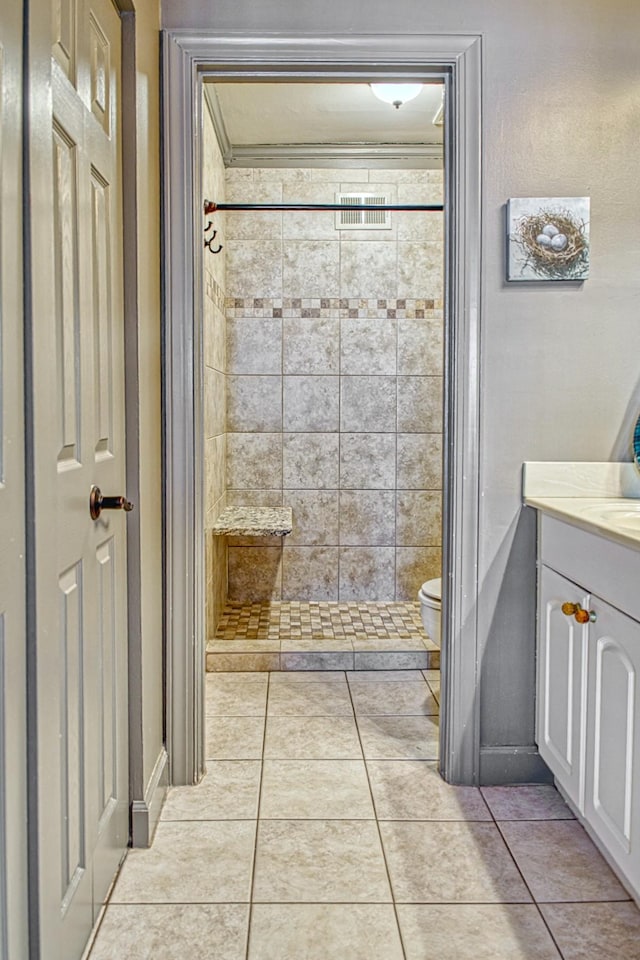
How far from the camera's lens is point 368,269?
14.3ft

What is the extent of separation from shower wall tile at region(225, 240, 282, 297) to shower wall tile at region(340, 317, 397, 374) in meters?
0.44

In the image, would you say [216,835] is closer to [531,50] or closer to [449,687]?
[449,687]

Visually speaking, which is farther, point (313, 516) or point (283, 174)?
point (313, 516)

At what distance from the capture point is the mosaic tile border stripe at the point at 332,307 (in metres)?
4.34

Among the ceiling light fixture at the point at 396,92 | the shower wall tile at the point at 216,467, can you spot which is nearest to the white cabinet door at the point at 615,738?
the shower wall tile at the point at 216,467

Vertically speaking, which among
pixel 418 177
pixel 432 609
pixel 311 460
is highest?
pixel 418 177

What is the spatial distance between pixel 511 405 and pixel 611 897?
1.30m

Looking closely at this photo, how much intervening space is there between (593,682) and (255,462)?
9.27 ft

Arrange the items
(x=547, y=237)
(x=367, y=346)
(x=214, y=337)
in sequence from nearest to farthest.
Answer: (x=547, y=237), (x=214, y=337), (x=367, y=346)

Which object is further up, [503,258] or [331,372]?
[503,258]

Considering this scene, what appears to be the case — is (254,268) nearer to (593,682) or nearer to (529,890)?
(593,682)

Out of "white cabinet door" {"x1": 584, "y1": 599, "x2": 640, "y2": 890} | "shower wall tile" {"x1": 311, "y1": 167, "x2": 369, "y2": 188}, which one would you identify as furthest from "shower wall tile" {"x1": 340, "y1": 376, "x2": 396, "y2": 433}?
"white cabinet door" {"x1": 584, "y1": 599, "x2": 640, "y2": 890}

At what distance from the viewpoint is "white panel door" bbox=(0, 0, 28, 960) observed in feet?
3.71

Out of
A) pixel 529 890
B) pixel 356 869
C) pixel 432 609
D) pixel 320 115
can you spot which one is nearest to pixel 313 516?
pixel 432 609
